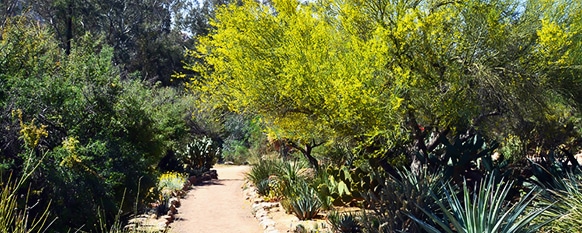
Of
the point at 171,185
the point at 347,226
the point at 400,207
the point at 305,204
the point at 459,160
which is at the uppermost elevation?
the point at 459,160

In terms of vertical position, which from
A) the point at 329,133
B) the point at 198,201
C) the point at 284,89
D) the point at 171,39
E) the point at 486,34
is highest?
the point at 171,39

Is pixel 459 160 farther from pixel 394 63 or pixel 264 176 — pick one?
pixel 264 176

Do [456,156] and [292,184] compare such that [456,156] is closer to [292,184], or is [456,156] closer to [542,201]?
[542,201]

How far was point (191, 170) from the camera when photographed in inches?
768

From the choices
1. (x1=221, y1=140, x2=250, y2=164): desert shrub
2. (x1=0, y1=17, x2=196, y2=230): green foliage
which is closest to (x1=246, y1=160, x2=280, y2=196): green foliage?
(x1=0, y1=17, x2=196, y2=230): green foliage

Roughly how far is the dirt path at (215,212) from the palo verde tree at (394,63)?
2.72 meters

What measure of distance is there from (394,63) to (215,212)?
21.0ft

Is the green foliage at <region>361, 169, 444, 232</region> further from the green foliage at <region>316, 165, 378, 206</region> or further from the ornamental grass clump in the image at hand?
the ornamental grass clump

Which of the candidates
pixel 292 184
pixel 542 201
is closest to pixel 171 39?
pixel 292 184

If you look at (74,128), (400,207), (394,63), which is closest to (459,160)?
(394,63)

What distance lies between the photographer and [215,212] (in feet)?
41.8

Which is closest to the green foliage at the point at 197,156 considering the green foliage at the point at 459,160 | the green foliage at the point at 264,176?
the green foliage at the point at 264,176

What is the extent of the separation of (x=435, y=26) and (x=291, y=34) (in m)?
2.15

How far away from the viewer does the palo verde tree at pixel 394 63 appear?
295 inches
